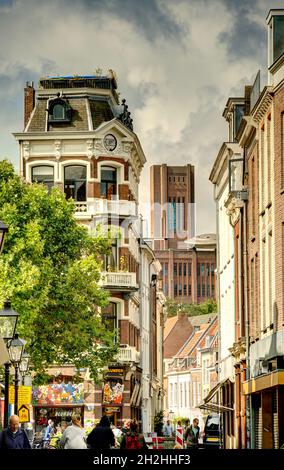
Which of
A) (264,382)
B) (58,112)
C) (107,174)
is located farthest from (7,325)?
(58,112)

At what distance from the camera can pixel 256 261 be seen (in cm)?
4753

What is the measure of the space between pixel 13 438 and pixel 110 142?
57042 millimetres

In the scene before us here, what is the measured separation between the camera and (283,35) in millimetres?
41500

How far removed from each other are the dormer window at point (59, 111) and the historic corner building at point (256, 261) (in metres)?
18.3

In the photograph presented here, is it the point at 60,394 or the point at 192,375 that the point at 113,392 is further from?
the point at 192,375

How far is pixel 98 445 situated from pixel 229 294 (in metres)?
35.1

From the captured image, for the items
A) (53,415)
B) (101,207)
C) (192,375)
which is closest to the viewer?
(53,415)

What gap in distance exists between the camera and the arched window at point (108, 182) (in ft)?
261

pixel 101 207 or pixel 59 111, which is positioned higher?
pixel 59 111

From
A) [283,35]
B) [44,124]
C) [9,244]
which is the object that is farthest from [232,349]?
[44,124]

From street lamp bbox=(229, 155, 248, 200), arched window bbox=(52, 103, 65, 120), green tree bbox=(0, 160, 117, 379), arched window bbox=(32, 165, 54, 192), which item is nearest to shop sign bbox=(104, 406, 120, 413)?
arched window bbox=(32, 165, 54, 192)

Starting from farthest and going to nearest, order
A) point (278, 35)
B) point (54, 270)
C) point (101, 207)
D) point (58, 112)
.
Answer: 1. point (58, 112)
2. point (101, 207)
3. point (54, 270)
4. point (278, 35)

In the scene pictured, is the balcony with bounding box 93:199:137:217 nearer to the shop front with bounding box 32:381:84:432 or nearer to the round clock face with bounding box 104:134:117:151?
the round clock face with bounding box 104:134:117:151

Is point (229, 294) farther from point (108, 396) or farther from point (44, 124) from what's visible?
point (44, 124)
